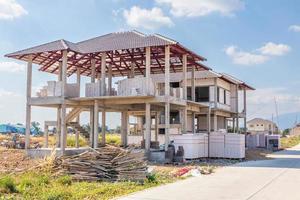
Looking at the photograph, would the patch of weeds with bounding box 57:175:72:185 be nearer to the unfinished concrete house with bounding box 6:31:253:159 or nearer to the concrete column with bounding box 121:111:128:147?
the unfinished concrete house with bounding box 6:31:253:159

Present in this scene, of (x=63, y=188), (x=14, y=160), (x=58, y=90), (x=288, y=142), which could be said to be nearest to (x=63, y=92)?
(x=58, y=90)

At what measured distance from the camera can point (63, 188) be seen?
12109 millimetres

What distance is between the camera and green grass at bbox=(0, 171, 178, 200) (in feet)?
35.9

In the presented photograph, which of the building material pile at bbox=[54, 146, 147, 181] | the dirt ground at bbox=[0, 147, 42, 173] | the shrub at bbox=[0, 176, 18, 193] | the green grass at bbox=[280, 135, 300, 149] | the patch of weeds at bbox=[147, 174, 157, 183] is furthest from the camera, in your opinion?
the green grass at bbox=[280, 135, 300, 149]

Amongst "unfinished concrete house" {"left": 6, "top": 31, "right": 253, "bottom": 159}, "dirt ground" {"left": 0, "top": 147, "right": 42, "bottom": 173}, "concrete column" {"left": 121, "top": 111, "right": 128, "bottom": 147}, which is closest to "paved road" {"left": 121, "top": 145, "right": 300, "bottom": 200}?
"unfinished concrete house" {"left": 6, "top": 31, "right": 253, "bottom": 159}

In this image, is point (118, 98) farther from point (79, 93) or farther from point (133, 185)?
point (133, 185)

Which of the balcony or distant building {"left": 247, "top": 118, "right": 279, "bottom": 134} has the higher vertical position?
the balcony

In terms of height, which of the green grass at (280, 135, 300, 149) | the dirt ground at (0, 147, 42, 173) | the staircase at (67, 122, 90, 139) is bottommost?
the green grass at (280, 135, 300, 149)

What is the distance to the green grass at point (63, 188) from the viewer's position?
10.9m

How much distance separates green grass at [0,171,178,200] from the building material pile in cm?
54

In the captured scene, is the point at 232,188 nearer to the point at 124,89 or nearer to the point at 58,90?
the point at 124,89

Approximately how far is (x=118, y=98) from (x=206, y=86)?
1353 cm

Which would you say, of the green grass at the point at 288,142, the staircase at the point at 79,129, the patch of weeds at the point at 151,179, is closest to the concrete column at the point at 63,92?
the staircase at the point at 79,129

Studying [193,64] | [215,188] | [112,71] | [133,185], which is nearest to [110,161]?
[133,185]
